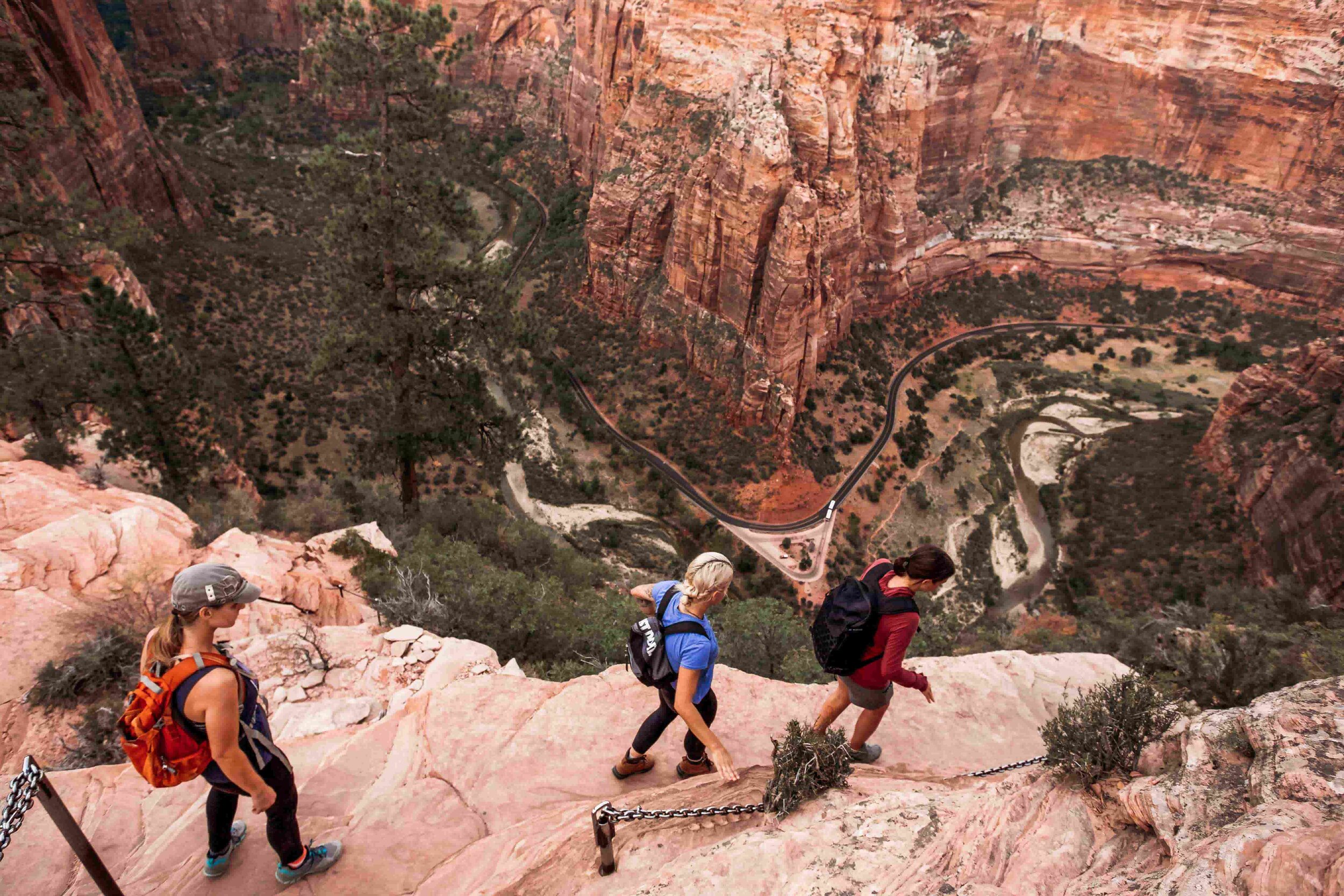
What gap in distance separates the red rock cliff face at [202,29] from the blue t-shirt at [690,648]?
2691 inches

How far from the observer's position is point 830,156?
33.4 meters

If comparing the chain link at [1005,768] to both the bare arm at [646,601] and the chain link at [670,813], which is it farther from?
the bare arm at [646,601]

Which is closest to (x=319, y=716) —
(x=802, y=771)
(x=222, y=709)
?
(x=222, y=709)

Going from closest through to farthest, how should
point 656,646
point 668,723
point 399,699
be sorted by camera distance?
point 656,646, point 668,723, point 399,699

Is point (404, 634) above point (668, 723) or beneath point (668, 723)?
beneath

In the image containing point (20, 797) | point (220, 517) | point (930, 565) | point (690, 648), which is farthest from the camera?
point (220, 517)

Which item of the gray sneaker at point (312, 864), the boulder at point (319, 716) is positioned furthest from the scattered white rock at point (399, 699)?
the gray sneaker at point (312, 864)

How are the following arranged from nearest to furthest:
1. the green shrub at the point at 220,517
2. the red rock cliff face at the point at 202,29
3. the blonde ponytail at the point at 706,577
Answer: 1. the blonde ponytail at the point at 706,577
2. the green shrub at the point at 220,517
3. the red rock cliff face at the point at 202,29

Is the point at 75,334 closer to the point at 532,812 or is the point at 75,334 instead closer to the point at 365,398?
the point at 365,398

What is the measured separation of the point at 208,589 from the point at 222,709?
Answer: 59cm

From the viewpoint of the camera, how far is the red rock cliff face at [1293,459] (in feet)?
67.9

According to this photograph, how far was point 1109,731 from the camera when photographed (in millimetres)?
3678

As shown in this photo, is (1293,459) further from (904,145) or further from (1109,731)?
(904,145)

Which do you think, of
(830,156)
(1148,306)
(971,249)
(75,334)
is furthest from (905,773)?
(1148,306)
